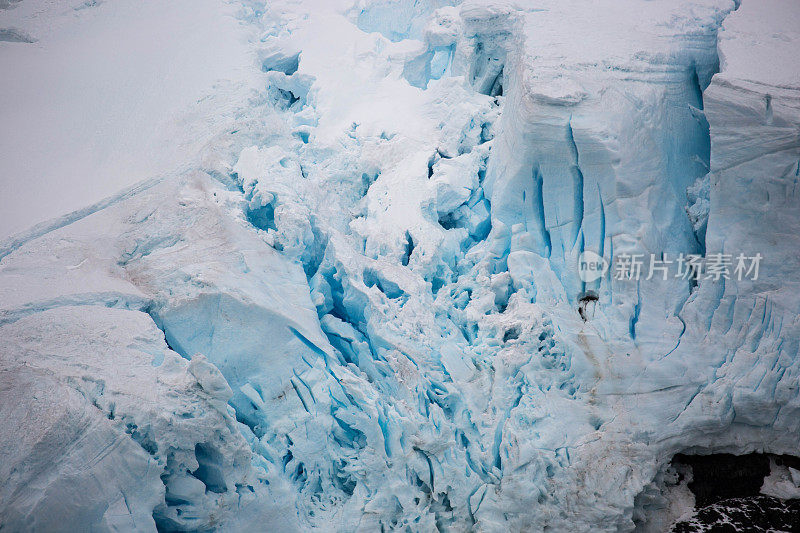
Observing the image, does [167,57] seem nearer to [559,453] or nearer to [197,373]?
[197,373]

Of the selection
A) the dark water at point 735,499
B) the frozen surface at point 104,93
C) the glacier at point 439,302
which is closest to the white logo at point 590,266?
the glacier at point 439,302

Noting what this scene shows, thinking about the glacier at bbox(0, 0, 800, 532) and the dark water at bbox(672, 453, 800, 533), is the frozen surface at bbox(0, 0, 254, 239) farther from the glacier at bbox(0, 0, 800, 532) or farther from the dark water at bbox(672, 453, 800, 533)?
the dark water at bbox(672, 453, 800, 533)

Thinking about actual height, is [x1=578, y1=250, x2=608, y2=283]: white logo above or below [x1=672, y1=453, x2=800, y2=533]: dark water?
above

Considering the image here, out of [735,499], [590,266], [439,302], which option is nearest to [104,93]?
[439,302]

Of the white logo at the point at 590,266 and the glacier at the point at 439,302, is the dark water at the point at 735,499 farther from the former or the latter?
the white logo at the point at 590,266

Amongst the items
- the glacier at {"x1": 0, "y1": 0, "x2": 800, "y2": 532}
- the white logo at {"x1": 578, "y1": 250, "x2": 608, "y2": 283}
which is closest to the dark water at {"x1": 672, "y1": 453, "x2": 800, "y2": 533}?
the glacier at {"x1": 0, "y1": 0, "x2": 800, "y2": 532}
